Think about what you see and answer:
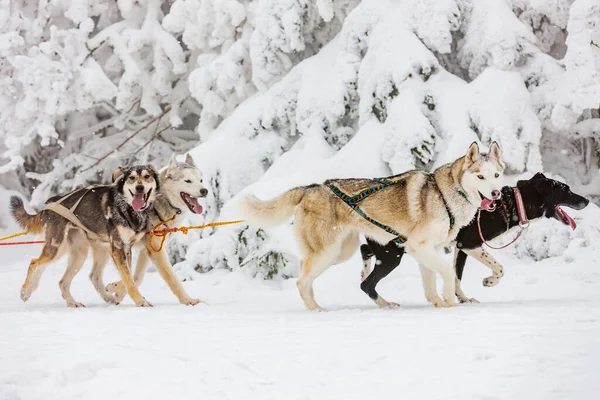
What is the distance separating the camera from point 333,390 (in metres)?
2.78

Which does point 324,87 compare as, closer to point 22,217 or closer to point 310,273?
point 310,273

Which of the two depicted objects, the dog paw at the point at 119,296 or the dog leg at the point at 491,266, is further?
the dog paw at the point at 119,296

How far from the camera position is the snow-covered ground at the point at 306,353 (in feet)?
8.89

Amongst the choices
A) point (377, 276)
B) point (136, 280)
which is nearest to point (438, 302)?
point (377, 276)

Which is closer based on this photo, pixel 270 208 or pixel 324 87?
pixel 270 208

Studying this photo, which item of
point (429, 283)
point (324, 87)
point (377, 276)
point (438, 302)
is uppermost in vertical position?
point (324, 87)

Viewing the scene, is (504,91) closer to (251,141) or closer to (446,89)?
(446,89)

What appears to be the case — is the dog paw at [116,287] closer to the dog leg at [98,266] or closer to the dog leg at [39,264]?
the dog leg at [98,266]

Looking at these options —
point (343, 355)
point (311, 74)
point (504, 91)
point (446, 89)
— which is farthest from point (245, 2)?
point (343, 355)

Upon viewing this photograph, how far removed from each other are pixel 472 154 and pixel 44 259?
4087 mm

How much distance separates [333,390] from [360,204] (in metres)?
2.73

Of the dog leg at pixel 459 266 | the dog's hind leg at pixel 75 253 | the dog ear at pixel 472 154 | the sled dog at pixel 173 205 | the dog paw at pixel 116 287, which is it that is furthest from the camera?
the dog's hind leg at pixel 75 253

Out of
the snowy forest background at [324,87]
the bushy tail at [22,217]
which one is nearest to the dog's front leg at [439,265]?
the snowy forest background at [324,87]

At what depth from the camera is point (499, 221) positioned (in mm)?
5539
